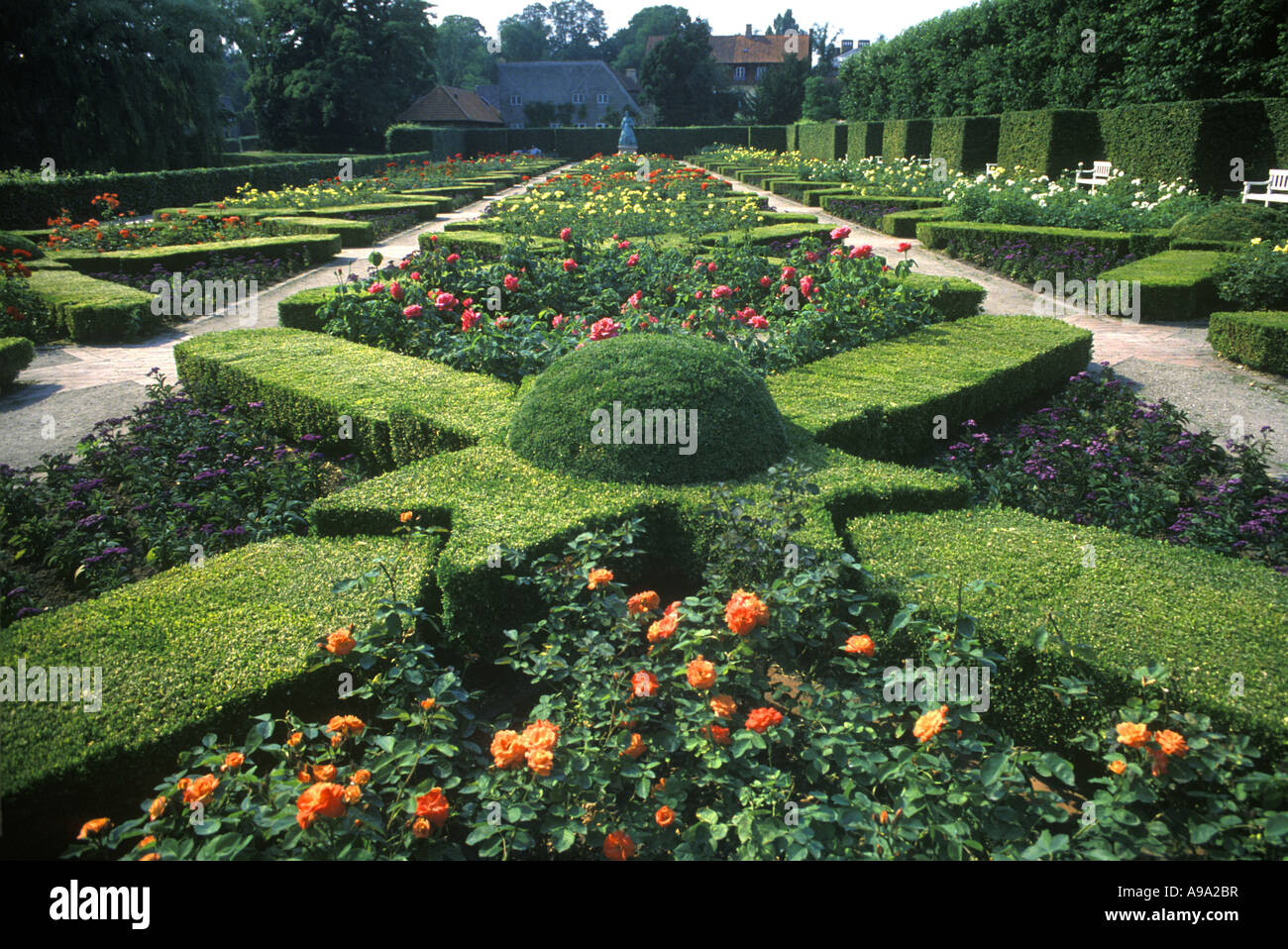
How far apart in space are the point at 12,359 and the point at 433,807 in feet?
27.9

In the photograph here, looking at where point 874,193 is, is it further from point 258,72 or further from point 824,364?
point 258,72

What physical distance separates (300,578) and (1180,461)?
5.29m

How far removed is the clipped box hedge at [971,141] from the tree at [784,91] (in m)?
31.1

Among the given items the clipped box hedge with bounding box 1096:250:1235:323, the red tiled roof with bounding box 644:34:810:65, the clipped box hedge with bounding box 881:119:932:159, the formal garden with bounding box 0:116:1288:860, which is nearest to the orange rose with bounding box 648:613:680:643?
the formal garden with bounding box 0:116:1288:860

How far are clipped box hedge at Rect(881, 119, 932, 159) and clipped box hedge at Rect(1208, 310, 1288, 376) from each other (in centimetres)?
2112

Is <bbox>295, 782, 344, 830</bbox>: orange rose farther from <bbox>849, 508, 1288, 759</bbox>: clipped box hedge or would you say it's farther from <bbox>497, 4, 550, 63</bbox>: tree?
<bbox>497, 4, 550, 63</bbox>: tree

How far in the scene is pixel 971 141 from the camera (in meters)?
23.5

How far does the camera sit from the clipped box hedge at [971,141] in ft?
76.3

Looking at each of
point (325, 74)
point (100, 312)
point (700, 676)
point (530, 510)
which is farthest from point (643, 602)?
point (325, 74)

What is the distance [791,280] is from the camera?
318 inches

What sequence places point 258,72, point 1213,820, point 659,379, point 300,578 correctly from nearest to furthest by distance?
point 1213,820 < point 300,578 < point 659,379 < point 258,72

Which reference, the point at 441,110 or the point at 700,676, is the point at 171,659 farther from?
the point at 441,110

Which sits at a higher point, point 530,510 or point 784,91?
point 784,91
